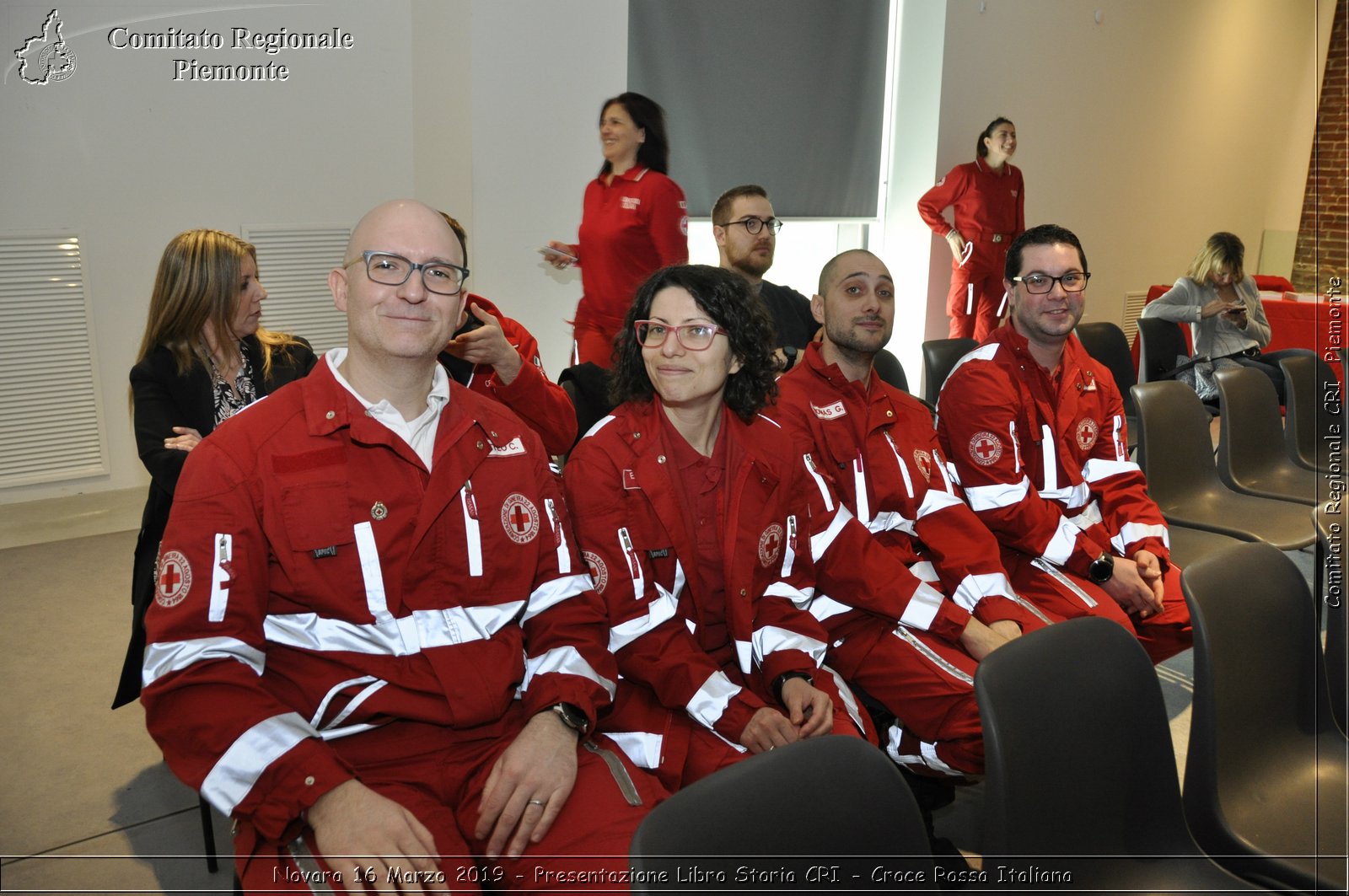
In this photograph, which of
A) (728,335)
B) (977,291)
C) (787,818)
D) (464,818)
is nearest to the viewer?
(787,818)

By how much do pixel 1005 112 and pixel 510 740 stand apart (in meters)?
6.95

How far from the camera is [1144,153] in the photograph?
8.55 m

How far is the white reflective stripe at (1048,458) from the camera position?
9.56 feet

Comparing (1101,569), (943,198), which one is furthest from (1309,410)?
(943,198)

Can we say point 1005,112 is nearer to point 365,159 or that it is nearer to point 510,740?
point 365,159

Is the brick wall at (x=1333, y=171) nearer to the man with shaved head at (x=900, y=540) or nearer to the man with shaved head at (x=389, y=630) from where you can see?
the man with shaved head at (x=900, y=540)

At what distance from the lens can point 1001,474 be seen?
8.98 ft

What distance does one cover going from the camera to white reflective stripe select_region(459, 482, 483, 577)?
1.73 meters

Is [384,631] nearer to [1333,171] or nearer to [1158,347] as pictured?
[1158,347]

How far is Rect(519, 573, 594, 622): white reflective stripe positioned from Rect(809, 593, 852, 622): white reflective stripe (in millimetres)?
747

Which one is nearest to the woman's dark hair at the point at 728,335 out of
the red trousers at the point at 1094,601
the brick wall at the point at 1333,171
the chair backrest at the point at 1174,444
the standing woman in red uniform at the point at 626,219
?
the red trousers at the point at 1094,601

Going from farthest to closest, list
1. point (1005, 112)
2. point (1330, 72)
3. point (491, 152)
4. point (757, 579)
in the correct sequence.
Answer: point (1330, 72) → point (1005, 112) → point (491, 152) → point (757, 579)

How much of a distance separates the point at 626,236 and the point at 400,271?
253 cm

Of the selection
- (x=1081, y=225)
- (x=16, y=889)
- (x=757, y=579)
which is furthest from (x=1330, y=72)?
(x=16, y=889)
